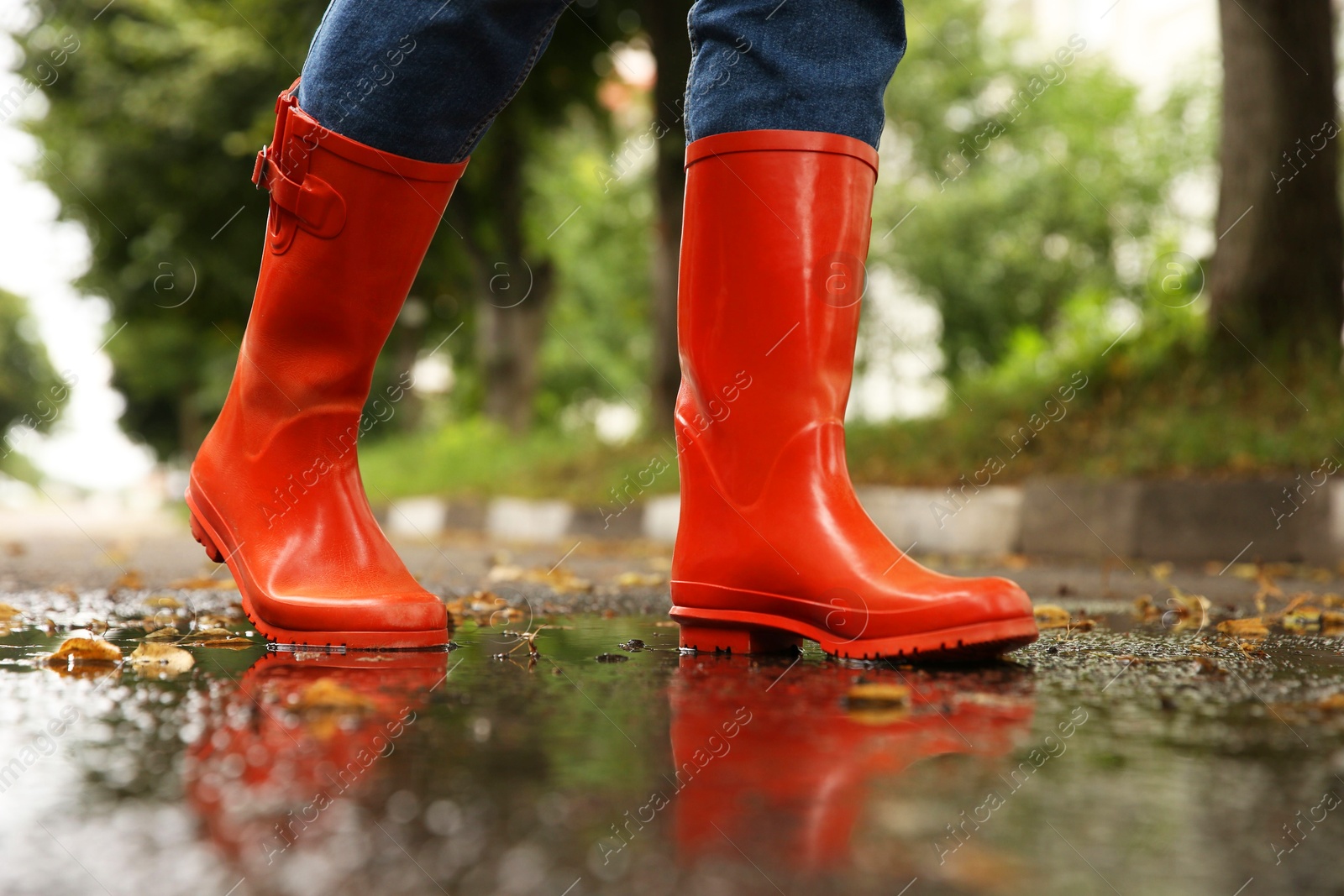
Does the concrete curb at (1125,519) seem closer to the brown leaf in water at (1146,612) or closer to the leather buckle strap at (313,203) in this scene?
the brown leaf in water at (1146,612)

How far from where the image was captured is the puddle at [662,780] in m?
0.68

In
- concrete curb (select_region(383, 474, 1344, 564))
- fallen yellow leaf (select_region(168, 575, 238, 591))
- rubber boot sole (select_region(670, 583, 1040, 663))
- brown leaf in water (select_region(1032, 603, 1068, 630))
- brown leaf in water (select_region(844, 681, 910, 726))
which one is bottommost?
concrete curb (select_region(383, 474, 1344, 564))

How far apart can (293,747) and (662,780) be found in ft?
1.03

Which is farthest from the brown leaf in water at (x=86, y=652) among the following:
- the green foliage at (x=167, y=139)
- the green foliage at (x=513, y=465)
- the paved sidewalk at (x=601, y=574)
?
the green foliage at (x=167, y=139)

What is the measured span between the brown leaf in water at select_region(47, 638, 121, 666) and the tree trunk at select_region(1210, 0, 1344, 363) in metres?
5.00

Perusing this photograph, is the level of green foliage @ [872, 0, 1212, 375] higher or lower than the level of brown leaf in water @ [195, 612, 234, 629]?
higher

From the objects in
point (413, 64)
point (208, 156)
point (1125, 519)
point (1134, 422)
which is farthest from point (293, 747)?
point (208, 156)

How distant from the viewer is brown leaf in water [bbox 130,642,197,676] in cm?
142

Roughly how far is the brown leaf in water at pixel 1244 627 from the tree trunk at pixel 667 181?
6.25 meters

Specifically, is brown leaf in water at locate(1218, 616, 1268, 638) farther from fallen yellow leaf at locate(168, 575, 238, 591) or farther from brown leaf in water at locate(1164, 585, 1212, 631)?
fallen yellow leaf at locate(168, 575, 238, 591)

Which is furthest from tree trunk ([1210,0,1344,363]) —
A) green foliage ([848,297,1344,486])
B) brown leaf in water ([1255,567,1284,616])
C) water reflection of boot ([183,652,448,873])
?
water reflection of boot ([183,652,448,873])

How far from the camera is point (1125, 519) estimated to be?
462 cm

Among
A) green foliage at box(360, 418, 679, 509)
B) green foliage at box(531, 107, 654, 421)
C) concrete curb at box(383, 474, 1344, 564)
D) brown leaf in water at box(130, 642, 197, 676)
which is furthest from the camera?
green foliage at box(531, 107, 654, 421)

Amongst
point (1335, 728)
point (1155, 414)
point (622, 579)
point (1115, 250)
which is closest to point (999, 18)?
point (1115, 250)
